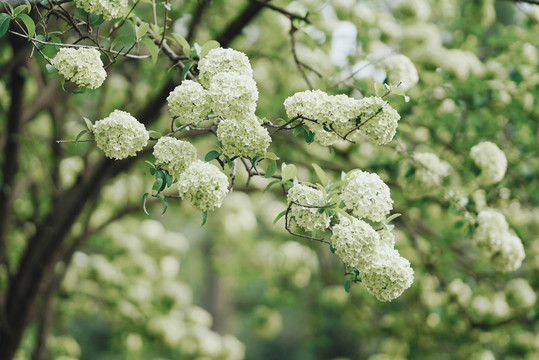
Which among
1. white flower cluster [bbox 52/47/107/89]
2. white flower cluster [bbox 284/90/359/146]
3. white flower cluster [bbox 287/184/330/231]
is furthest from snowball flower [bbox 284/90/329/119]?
white flower cluster [bbox 52/47/107/89]

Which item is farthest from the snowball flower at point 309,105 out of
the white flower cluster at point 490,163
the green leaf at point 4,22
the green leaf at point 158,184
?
the white flower cluster at point 490,163

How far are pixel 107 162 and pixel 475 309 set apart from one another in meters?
3.46

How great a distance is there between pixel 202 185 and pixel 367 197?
55 centimetres

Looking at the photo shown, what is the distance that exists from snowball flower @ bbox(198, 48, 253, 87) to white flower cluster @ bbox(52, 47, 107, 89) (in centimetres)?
37

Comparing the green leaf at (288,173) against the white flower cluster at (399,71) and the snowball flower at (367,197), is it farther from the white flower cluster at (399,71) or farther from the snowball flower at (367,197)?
the white flower cluster at (399,71)

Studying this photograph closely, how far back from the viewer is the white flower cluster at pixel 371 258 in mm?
1571

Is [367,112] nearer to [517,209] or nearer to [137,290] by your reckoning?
[517,209]

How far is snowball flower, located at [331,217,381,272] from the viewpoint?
1566 mm

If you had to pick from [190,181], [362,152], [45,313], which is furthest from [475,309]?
[45,313]

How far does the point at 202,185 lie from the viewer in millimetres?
1561

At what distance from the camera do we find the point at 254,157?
1604mm

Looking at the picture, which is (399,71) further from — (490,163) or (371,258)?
(371,258)

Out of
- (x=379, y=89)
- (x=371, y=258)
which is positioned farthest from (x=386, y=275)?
(x=379, y=89)

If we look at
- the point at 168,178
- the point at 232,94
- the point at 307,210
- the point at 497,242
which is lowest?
the point at 497,242
